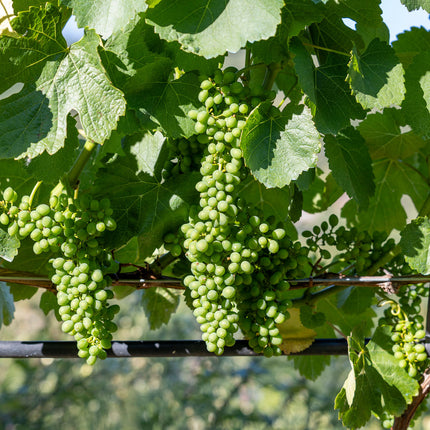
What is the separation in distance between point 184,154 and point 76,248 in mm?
172

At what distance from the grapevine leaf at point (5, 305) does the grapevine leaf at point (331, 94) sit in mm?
630

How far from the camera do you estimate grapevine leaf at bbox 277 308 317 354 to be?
2.54 feet

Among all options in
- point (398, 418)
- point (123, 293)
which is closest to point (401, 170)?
point (398, 418)

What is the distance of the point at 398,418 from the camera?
83 cm

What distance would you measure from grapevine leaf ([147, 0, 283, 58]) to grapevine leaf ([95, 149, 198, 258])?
17 cm

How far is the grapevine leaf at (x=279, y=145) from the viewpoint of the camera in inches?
23.1

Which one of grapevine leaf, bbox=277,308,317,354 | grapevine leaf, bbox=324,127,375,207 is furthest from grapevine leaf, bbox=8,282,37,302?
grapevine leaf, bbox=324,127,375,207

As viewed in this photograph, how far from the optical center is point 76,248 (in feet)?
2.08

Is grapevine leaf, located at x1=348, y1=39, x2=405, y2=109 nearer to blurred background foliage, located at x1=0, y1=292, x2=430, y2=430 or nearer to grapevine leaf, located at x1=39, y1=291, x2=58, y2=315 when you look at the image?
grapevine leaf, located at x1=39, y1=291, x2=58, y2=315

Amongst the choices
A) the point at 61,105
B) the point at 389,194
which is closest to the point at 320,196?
the point at 389,194

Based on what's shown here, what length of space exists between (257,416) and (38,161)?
2.25 m

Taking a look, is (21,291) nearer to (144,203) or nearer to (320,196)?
Answer: (144,203)

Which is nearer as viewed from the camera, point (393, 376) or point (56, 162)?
point (56, 162)

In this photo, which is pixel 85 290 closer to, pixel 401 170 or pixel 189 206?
pixel 189 206
